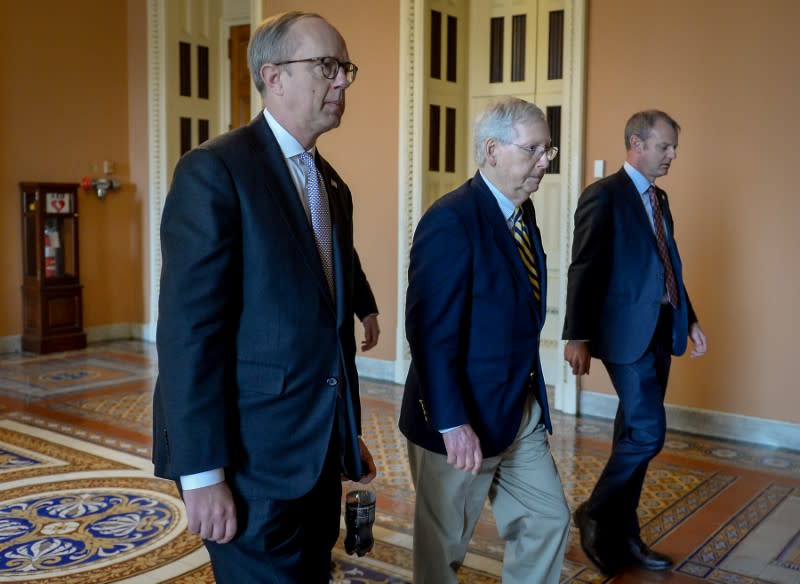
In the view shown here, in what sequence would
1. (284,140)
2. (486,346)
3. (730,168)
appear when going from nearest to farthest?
(284,140) → (486,346) → (730,168)

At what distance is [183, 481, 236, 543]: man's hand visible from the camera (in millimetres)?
1852

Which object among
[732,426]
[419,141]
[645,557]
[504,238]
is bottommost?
[645,557]

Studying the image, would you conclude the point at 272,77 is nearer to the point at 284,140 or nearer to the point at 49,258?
the point at 284,140

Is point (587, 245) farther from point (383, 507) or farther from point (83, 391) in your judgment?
point (83, 391)

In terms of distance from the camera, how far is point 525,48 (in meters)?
7.32

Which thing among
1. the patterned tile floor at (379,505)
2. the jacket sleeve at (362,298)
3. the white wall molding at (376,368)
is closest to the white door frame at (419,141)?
the white wall molding at (376,368)

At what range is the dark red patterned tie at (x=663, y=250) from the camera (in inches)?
143

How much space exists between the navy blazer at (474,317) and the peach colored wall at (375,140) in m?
4.86

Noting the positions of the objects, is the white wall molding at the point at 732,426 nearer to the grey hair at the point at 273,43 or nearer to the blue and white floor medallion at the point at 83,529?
the blue and white floor medallion at the point at 83,529

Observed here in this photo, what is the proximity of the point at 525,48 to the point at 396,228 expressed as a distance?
189 centimetres

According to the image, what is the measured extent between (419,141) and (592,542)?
14.1 feet

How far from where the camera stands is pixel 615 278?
3.64 metres

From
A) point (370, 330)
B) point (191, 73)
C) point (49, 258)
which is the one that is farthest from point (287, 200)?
point (191, 73)

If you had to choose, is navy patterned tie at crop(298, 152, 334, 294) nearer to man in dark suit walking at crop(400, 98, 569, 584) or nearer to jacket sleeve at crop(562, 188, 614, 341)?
man in dark suit walking at crop(400, 98, 569, 584)
